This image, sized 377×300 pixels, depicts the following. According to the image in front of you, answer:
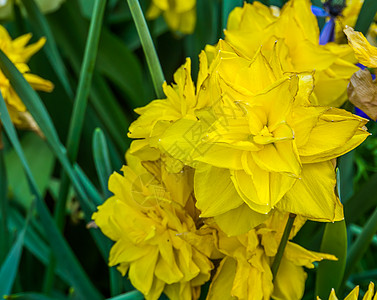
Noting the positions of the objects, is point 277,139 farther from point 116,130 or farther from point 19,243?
point 116,130

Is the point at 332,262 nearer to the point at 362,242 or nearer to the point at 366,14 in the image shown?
the point at 362,242

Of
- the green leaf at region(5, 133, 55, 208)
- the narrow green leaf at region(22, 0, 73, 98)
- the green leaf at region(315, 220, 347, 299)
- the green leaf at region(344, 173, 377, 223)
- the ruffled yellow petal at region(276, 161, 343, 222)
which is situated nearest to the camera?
the ruffled yellow petal at region(276, 161, 343, 222)

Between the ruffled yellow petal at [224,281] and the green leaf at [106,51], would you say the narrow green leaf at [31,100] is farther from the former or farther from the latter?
the green leaf at [106,51]

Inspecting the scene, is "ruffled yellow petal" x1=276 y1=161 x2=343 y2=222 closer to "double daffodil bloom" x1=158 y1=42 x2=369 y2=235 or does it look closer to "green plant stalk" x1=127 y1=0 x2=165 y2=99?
"double daffodil bloom" x1=158 y1=42 x2=369 y2=235

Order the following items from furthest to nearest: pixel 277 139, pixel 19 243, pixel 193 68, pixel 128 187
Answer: pixel 193 68 < pixel 19 243 < pixel 128 187 < pixel 277 139

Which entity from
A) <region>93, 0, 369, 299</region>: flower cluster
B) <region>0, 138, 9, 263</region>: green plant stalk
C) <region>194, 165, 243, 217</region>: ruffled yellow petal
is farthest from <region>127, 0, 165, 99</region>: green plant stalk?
<region>0, 138, 9, 263</region>: green plant stalk

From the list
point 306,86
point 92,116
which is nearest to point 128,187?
point 306,86

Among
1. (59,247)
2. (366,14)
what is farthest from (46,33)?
(366,14)

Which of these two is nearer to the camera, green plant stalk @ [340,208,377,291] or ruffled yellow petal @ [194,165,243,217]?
ruffled yellow petal @ [194,165,243,217]
